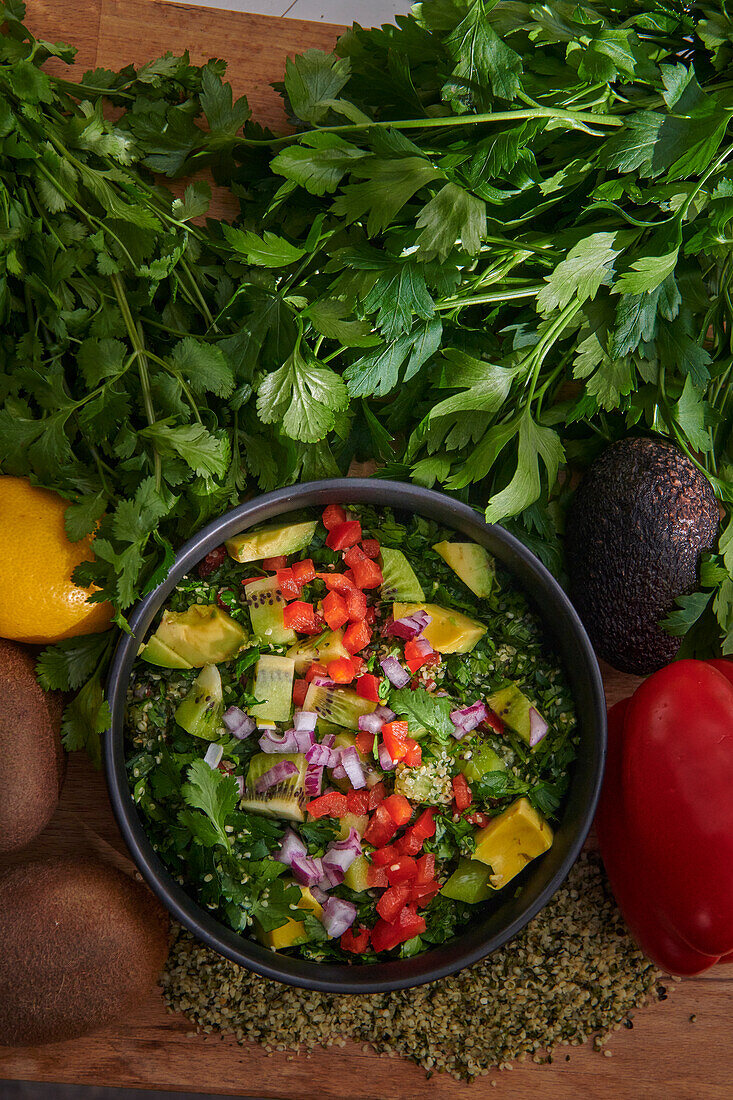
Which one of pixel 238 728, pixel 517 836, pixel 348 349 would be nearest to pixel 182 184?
pixel 348 349

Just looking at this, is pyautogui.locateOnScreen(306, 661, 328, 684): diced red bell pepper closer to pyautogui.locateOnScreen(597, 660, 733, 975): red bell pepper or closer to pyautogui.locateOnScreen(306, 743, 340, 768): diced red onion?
pyautogui.locateOnScreen(306, 743, 340, 768): diced red onion

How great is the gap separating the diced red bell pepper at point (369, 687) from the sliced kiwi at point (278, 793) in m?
0.14

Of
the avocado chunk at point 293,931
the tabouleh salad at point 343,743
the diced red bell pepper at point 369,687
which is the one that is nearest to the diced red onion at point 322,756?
the tabouleh salad at point 343,743

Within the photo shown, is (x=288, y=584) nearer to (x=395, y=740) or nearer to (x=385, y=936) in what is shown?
(x=395, y=740)

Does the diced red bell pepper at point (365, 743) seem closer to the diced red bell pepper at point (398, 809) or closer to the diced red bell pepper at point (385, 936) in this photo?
the diced red bell pepper at point (398, 809)

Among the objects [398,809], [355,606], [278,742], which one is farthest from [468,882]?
[355,606]

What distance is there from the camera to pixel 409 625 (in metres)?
1.41

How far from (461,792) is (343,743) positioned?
216 mm

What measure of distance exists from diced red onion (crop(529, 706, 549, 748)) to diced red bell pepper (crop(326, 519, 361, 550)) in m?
0.42

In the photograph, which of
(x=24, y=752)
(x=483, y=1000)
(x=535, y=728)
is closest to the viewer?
(x=24, y=752)

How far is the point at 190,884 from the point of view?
141cm

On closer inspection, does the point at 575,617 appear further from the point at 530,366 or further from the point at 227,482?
the point at 227,482

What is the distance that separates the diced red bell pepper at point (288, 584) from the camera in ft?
4.66

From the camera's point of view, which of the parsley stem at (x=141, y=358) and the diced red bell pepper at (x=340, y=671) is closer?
the parsley stem at (x=141, y=358)
